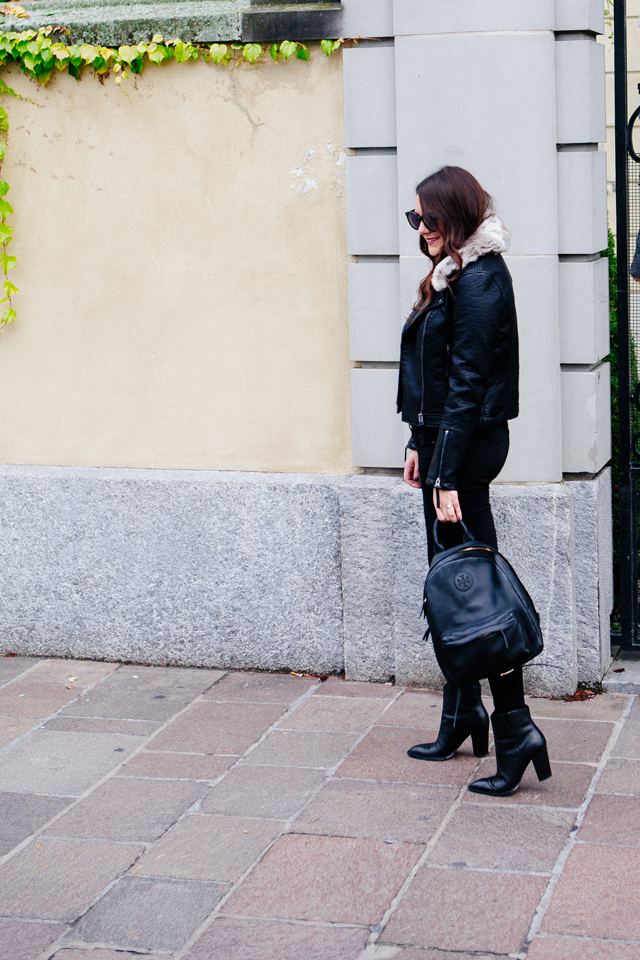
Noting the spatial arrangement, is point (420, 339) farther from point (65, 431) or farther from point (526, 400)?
point (65, 431)

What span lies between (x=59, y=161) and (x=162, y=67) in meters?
0.63

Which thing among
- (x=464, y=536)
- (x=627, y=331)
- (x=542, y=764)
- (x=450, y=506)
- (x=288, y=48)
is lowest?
(x=542, y=764)

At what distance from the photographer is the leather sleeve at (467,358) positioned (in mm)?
3568

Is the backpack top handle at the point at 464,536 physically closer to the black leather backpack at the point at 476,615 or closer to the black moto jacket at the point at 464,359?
the black leather backpack at the point at 476,615

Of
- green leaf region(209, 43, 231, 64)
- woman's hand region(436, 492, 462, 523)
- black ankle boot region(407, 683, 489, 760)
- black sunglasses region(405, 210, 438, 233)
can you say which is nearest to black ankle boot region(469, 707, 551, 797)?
black ankle boot region(407, 683, 489, 760)

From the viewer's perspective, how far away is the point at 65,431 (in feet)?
17.5

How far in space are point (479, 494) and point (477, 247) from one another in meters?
0.79

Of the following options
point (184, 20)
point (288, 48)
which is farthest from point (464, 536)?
point (184, 20)

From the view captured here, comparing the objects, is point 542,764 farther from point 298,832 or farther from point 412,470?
point 412,470

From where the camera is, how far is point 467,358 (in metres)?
3.58

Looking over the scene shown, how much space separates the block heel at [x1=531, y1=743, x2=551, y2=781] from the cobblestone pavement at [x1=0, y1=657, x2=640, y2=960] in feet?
0.23

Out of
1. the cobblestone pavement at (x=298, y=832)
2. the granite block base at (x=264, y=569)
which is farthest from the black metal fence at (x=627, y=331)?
the cobblestone pavement at (x=298, y=832)

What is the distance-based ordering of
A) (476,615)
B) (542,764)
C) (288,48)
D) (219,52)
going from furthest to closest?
(219,52) < (288,48) < (542,764) < (476,615)

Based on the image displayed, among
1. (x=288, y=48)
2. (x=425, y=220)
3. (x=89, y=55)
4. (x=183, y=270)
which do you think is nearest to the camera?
(x=425, y=220)
